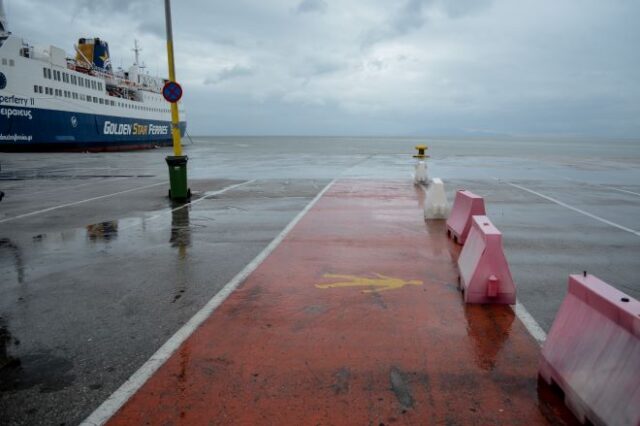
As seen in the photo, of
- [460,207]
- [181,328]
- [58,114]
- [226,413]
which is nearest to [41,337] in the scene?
[181,328]

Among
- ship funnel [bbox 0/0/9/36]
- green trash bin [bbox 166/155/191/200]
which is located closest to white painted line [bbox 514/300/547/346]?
green trash bin [bbox 166/155/191/200]

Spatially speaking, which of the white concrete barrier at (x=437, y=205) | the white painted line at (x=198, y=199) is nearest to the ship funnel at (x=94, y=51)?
the white painted line at (x=198, y=199)

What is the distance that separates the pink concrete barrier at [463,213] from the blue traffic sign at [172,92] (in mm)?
7363

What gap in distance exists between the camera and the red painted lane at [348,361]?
9.52 feet

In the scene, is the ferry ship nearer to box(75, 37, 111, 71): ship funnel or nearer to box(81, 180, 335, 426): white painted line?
box(75, 37, 111, 71): ship funnel

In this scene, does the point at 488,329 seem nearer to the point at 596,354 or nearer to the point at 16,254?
the point at 596,354

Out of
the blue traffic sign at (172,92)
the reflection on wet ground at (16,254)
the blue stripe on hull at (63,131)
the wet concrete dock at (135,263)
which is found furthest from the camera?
the blue stripe on hull at (63,131)

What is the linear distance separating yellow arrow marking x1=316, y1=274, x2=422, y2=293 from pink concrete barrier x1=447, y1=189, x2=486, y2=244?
2366 mm

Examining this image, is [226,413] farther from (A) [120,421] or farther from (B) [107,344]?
(B) [107,344]

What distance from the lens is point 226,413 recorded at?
288 cm

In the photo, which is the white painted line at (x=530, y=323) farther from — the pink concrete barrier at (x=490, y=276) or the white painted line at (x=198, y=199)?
the white painted line at (x=198, y=199)

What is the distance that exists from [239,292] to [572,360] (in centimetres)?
341

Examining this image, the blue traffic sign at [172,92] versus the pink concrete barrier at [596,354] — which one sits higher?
the blue traffic sign at [172,92]

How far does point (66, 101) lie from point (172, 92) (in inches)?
1786
